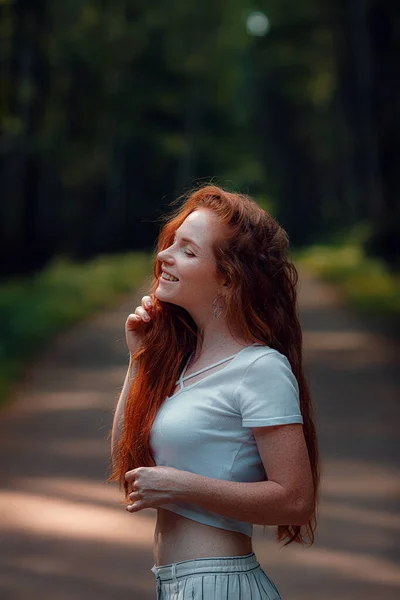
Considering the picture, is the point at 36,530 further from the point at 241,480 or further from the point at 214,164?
the point at 214,164

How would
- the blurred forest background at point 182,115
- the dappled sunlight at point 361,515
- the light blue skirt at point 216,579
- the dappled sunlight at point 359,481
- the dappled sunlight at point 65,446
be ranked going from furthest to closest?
the blurred forest background at point 182,115
the dappled sunlight at point 65,446
the dappled sunlight at point 359,481
the dappled sunlight at point 361,515
the light blue skirt at point 216,579

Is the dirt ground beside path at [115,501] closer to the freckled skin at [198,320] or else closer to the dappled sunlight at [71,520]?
the dappled sunlight at [71,520]

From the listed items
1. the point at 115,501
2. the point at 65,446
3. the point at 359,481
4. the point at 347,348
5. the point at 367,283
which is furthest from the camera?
the point at 367,283

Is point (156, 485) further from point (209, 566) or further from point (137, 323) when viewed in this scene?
point (137, 323)

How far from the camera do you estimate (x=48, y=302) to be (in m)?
→ 24.5

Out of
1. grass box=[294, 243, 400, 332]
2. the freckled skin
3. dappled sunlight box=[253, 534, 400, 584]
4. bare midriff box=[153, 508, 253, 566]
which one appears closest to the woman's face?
the freckled skin

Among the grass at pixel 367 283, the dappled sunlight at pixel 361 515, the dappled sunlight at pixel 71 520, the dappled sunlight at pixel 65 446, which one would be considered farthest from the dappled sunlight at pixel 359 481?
the grass at pixel 367 283

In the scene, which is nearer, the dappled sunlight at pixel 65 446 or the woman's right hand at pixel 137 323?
the woman's right hand at pixel 137 323

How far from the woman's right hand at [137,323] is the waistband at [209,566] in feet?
1.67

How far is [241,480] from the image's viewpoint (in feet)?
9.01

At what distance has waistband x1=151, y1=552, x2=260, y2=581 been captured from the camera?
2734mm

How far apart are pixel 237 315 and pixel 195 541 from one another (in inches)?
19.6

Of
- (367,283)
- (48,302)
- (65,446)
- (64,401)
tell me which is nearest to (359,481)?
(65,446)

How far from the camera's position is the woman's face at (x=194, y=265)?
2.77m
